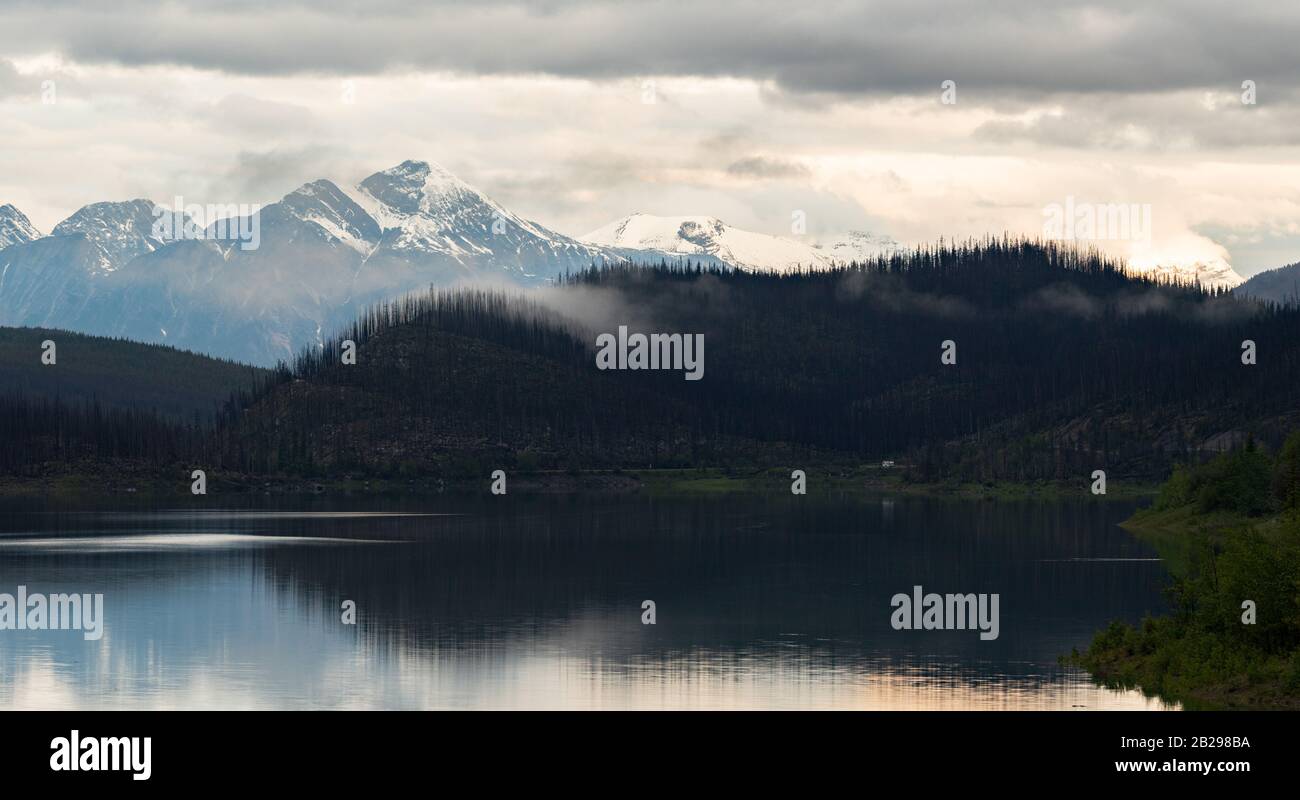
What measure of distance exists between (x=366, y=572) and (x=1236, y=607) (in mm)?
74884

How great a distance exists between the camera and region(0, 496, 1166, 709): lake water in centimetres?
7556

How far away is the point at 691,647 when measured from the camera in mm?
90000

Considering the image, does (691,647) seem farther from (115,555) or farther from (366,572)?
(115,555)

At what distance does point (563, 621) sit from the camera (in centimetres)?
10288

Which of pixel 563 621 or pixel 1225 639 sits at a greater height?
pixel 1225 639

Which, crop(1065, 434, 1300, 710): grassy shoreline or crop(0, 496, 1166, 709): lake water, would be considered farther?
crop(0, 496, 1166, 709): lake water

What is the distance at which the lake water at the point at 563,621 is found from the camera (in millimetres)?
75562

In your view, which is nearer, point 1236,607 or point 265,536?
point 1236,607

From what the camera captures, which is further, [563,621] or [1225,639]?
[563,621]

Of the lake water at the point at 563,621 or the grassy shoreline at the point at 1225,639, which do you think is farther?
the lake water at the point at 563,621
